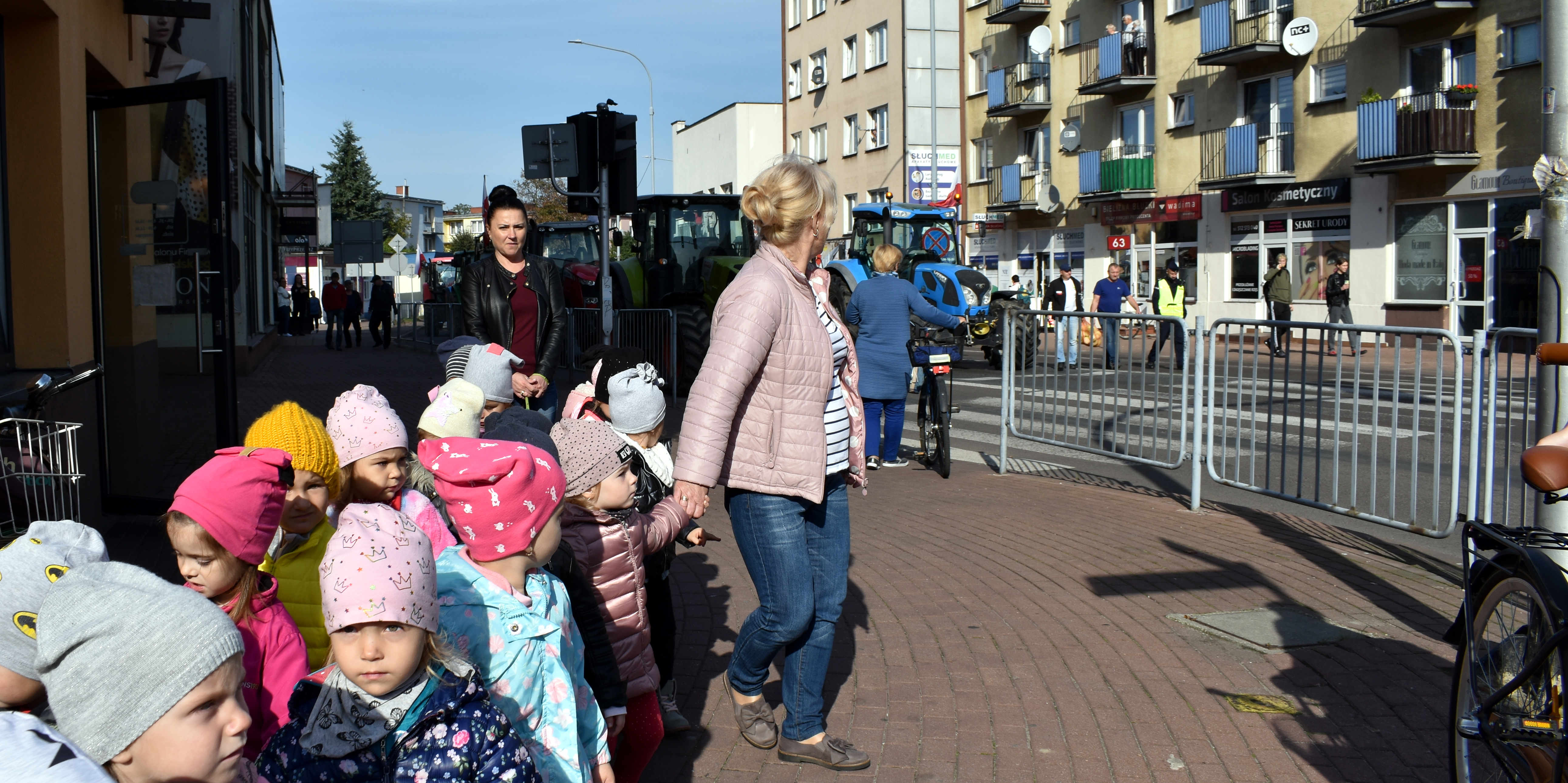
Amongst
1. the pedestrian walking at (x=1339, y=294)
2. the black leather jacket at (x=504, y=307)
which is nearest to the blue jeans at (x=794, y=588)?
the black leather jacket at (x=504, y=307)

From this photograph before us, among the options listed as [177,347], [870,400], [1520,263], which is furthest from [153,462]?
[1520,263]

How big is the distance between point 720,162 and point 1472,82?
44.4m

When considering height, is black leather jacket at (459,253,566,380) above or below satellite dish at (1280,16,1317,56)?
below

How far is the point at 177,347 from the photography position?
27.8 ft

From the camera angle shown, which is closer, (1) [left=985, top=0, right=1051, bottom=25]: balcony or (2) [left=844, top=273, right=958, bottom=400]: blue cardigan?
(2) [left=844, top=273, right=958, bottom=400]: blue cardigan

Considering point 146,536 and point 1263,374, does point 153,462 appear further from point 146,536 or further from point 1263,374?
point 1263,374

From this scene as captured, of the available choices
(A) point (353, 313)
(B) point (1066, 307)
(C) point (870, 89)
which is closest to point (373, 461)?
(B) point (1066, 307)

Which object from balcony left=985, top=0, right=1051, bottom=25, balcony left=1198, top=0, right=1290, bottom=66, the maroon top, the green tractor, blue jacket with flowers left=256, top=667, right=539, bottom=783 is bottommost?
blue jacket with flowers left=256, top=667, right=539, bottom=783

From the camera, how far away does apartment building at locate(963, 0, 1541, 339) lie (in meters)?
26.2

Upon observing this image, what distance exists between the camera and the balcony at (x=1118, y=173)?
3600cm

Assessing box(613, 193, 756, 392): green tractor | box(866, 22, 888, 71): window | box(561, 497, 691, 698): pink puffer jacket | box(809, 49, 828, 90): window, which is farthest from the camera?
box(809, 49, 828, 90): window

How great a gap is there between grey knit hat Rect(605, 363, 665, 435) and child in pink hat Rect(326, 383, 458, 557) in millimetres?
683

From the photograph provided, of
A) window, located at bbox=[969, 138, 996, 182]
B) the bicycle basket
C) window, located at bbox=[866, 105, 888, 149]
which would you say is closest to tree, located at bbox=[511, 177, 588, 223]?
window, located at bbox=[866, 105, 888, 149]

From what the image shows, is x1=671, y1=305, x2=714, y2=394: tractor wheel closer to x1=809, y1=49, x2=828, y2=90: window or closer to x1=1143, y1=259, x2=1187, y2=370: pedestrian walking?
x1=1143, y1=259, x2=1187, y2=370: pedestrian walking
